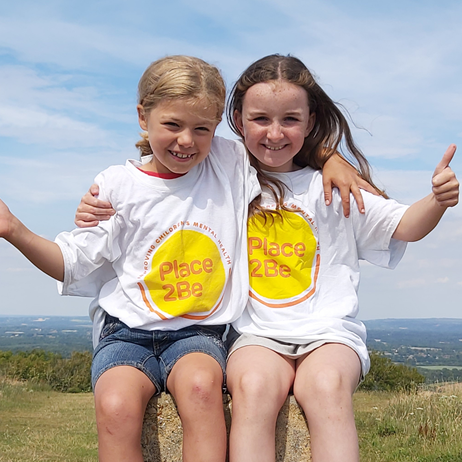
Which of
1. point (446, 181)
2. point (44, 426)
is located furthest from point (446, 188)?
point (44, 426)

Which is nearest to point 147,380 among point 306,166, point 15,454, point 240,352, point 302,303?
point 240,352

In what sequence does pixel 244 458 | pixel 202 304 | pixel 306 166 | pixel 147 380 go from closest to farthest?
pixel 244 458 < pixel 147 380 < pixel 202 304 < pixel 306 166

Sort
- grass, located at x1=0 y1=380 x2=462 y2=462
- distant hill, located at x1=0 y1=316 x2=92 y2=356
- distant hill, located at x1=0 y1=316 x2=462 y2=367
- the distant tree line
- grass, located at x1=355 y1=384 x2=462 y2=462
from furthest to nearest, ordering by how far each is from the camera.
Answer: distant hill, located at x1=0 y1=316 x2=92 y2=356
distant hill, located at x1=0 y1=316 x2=462 y2=367
the distant tree line
grass, located at x1=0 y1=380 x2=462 y2=462
grass, located at x1=355 y1=384 x2=462 y2=462

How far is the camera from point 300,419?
2.58 metres

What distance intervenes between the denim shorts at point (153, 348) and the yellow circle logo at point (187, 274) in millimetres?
115

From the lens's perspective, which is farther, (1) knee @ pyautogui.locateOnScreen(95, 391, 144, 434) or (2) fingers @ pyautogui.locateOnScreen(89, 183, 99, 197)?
(2) fingers @ pyautogui.locateOnScreen(89, 183, 99, 197)

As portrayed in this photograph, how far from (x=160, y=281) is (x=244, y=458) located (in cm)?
90

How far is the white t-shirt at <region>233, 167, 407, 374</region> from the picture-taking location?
9.21ft

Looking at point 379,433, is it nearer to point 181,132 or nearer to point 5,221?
point 181,132

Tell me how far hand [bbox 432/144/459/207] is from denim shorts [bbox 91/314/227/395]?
1207 mm

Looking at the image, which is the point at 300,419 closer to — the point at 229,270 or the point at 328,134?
the point at 229,270

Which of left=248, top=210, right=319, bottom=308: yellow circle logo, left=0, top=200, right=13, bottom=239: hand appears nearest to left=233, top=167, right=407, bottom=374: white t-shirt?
left=248, top=210, right=319, bottom=308: yellow circle logo

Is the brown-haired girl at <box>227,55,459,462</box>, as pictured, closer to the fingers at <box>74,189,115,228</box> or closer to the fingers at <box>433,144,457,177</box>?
the fingers at <box>433,144,457,177</box>

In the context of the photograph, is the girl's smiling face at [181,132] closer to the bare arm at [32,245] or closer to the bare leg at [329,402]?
the bare arm at [32,245]
